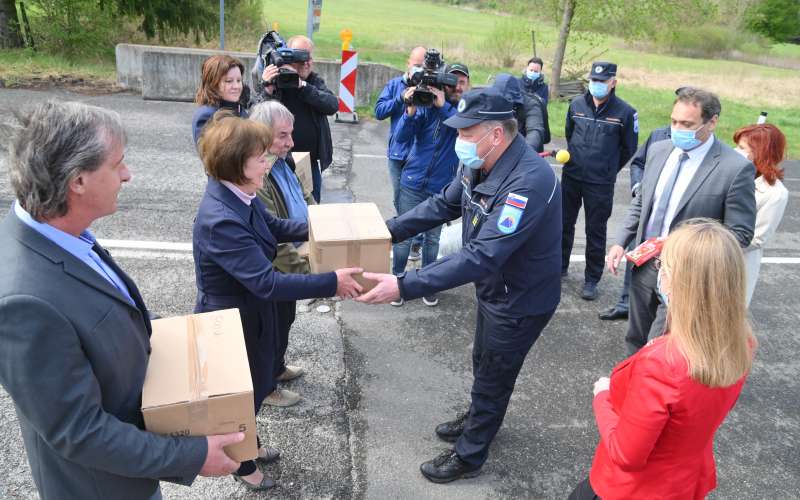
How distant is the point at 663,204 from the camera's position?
154 inches

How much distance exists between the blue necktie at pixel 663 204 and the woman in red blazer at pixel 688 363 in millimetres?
1947

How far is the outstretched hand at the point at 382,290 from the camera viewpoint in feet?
10.2

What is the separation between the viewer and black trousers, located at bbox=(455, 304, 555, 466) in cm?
314

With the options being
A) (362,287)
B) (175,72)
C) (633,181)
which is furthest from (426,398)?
(175,72)

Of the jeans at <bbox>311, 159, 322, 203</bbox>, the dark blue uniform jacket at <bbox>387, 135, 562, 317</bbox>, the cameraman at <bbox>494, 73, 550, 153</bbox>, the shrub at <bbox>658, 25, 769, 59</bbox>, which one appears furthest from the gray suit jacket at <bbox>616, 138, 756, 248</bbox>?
the shrub at <bbox>658, 25, 769, 59</bbox>

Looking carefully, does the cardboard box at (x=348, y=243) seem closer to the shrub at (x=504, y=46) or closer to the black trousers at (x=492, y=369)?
the black trousers at (x=492, y=369)

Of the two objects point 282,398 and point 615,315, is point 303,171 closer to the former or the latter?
point 282,398

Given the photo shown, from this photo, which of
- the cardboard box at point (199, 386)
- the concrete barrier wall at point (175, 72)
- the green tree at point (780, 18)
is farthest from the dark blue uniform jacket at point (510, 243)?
the green tree at point (780, 18)

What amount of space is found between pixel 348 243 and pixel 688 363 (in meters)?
1.69

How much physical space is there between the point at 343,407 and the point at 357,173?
505 centimetres

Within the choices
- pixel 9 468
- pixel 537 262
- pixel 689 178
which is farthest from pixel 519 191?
pixel 9 468

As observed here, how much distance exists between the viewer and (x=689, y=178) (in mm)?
3771

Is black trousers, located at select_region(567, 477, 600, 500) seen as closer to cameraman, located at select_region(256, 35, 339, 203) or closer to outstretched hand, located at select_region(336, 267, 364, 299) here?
outstretched hand, located at select_region(336, 267, 364, 299)

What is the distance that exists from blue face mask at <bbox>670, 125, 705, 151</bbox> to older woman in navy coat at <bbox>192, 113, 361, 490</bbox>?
2257 millimetres
